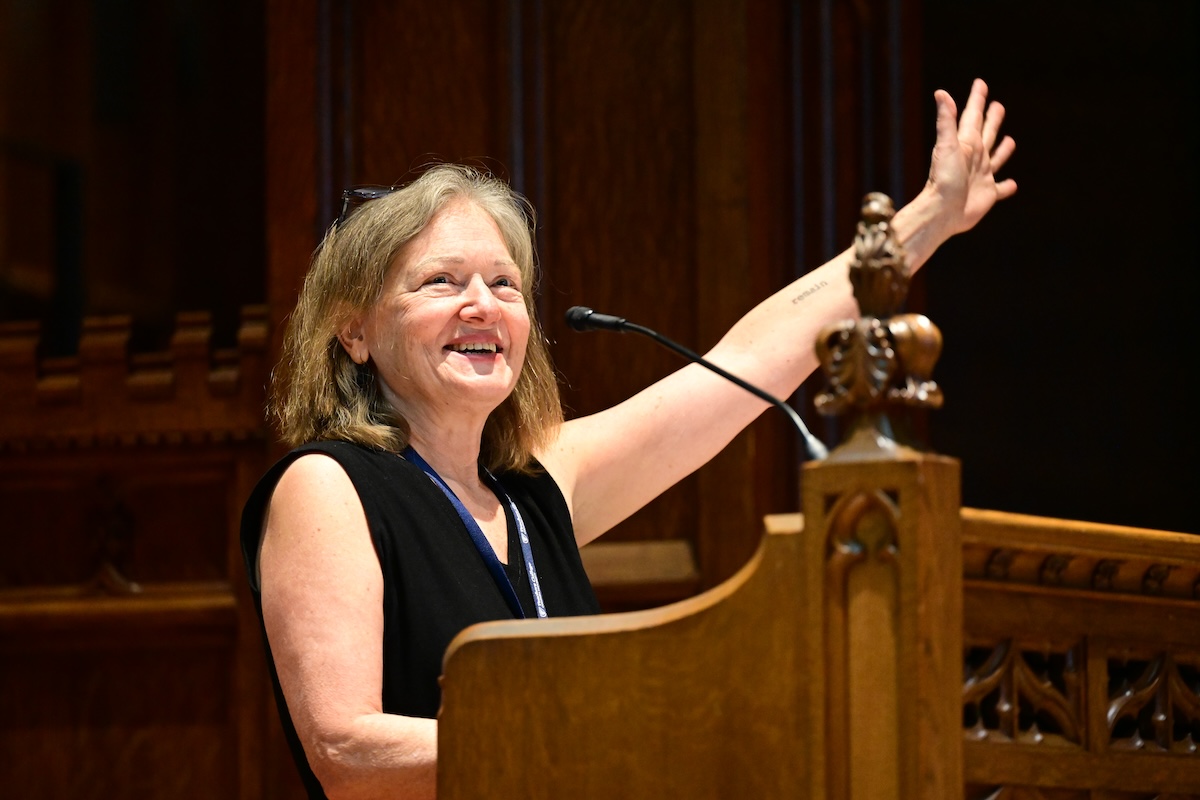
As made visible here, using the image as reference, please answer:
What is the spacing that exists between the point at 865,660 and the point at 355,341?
1.16 metres

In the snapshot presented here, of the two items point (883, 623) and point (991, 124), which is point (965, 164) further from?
point (883, 623)

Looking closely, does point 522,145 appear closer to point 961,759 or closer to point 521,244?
point 521,244

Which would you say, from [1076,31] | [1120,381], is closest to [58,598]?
[1120,381]

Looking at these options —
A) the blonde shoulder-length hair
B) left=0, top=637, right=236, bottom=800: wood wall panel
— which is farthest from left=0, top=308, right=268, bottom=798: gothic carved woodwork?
the blonde shoulder-length hair

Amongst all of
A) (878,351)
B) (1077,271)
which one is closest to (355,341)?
(878,351)

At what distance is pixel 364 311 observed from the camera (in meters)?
2.12

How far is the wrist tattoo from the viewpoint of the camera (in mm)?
2256

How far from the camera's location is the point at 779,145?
2.97 meters

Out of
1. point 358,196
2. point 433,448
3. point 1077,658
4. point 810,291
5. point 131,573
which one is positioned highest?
point 358,196

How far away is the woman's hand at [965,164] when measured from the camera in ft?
7.25

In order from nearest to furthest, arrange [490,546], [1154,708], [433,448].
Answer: [1154,708], [490,546], [433,448]

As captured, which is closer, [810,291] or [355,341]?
[355,341]

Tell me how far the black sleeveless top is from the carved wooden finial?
737mm

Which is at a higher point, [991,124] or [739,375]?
[991,124]
